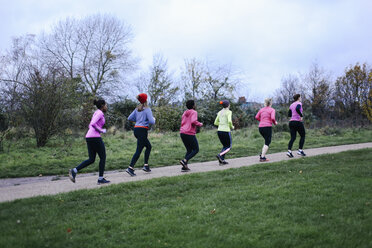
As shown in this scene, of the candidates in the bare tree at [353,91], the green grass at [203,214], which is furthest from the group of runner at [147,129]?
the bare tree at [353,91]

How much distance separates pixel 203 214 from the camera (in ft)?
15.0

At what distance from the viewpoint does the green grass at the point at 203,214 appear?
12.2ft

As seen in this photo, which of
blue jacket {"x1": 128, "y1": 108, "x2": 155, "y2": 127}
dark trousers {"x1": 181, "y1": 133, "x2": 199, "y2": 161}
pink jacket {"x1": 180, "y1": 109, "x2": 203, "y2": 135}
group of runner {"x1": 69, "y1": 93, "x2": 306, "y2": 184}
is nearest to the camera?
group of runner {"x1": 69, "y1": 93, "x2": 306, "y2": 184}

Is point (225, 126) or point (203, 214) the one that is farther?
point (225, 126)

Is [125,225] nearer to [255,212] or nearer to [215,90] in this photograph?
[255,212]

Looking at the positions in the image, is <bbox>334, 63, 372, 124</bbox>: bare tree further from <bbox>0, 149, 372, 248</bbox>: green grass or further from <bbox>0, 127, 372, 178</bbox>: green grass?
<bbox>0, 149, 372, 248</bbox>: green grass

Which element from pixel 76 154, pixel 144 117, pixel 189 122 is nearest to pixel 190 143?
pixel 189 122

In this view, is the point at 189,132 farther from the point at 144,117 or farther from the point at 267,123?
the point at 267,123

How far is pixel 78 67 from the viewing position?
106 feet

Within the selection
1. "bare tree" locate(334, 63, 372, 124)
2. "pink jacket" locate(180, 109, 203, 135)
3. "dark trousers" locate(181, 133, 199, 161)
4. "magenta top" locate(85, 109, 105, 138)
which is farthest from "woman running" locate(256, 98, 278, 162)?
"bare tree" locate(334, 63, 372, 124)

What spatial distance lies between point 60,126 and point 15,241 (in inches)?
412

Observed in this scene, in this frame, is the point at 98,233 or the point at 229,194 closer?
the point at 98,233

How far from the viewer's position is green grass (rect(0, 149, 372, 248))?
12.2 ft

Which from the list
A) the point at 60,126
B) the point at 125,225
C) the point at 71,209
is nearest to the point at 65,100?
the point at 60,126
